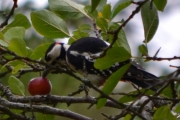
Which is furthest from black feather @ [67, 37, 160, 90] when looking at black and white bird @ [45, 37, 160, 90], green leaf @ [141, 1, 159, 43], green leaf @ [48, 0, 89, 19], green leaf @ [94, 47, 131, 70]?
green leaf @ [94, 47, 131, 70]

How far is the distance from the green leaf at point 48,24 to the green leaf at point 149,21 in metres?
0.82

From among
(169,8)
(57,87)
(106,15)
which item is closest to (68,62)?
(106,15)

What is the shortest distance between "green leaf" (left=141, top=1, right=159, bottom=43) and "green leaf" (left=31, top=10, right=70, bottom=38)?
2.68ft

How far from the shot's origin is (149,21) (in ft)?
6.68

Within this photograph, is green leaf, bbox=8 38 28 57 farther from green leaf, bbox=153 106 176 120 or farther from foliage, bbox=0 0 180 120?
green leaf, bbox=153 106 176 120

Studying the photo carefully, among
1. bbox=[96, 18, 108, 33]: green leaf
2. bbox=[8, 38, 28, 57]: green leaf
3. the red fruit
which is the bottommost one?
the red fruit

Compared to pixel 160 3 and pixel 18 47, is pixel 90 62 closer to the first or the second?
pixel 18 47

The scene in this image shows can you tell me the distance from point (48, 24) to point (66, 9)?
18cm

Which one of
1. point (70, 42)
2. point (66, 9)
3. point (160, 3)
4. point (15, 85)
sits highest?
point (160, 3)

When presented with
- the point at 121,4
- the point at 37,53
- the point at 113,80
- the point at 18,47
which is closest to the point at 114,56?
the point at 113,80

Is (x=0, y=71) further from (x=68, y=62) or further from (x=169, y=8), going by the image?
(x=169, y=8)

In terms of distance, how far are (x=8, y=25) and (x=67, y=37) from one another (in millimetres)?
381

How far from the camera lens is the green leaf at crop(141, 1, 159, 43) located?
6.62ft

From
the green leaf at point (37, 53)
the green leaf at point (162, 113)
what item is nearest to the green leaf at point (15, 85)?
the green leaf at point (37, 53)
